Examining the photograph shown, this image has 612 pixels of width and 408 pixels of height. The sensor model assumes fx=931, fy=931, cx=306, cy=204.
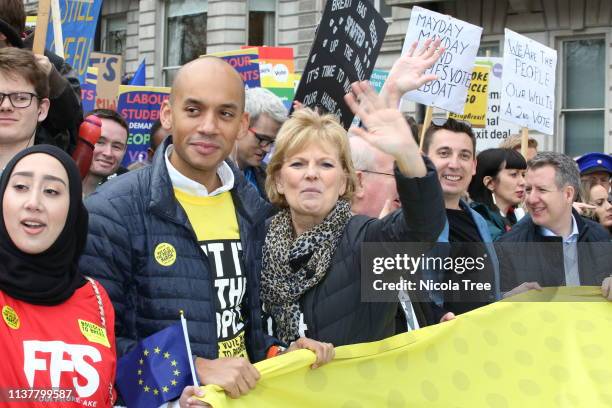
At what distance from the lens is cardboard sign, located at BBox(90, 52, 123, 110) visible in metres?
10.8

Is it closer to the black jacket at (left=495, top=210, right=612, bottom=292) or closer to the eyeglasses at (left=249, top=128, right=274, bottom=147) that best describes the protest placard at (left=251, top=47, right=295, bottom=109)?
the eyeglasses at (left=249, top=128, right=274, bottom=147)

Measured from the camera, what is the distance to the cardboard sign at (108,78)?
10844 mm

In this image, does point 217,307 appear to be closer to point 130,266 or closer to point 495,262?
point 130,266

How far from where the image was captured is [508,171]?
22.4ft

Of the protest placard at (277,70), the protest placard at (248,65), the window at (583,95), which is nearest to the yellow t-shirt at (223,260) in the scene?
the protest placard at (248,65)

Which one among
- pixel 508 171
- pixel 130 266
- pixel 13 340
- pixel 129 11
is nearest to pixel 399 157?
pixel 130 266

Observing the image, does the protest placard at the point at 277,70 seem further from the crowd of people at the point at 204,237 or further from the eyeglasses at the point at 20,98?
the eyeglasses at the point at 20,98

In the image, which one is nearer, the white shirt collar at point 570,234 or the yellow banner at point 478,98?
the white shirt collar at point 570,234

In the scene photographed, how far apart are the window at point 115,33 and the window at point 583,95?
13.5 m

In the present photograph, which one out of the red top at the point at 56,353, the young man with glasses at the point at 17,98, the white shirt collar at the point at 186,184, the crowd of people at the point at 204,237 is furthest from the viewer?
the young man with glasses at the point at 17,98

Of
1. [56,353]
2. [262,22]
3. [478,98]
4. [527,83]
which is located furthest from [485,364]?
[262,22]

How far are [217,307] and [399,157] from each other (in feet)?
2.51

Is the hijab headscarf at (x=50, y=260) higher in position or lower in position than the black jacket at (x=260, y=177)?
lower

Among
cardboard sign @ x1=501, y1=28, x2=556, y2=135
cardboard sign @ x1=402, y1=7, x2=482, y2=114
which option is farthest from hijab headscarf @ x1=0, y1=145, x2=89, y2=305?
cardboard sign @ x1=501, y1=28, x2=556, y2=135
